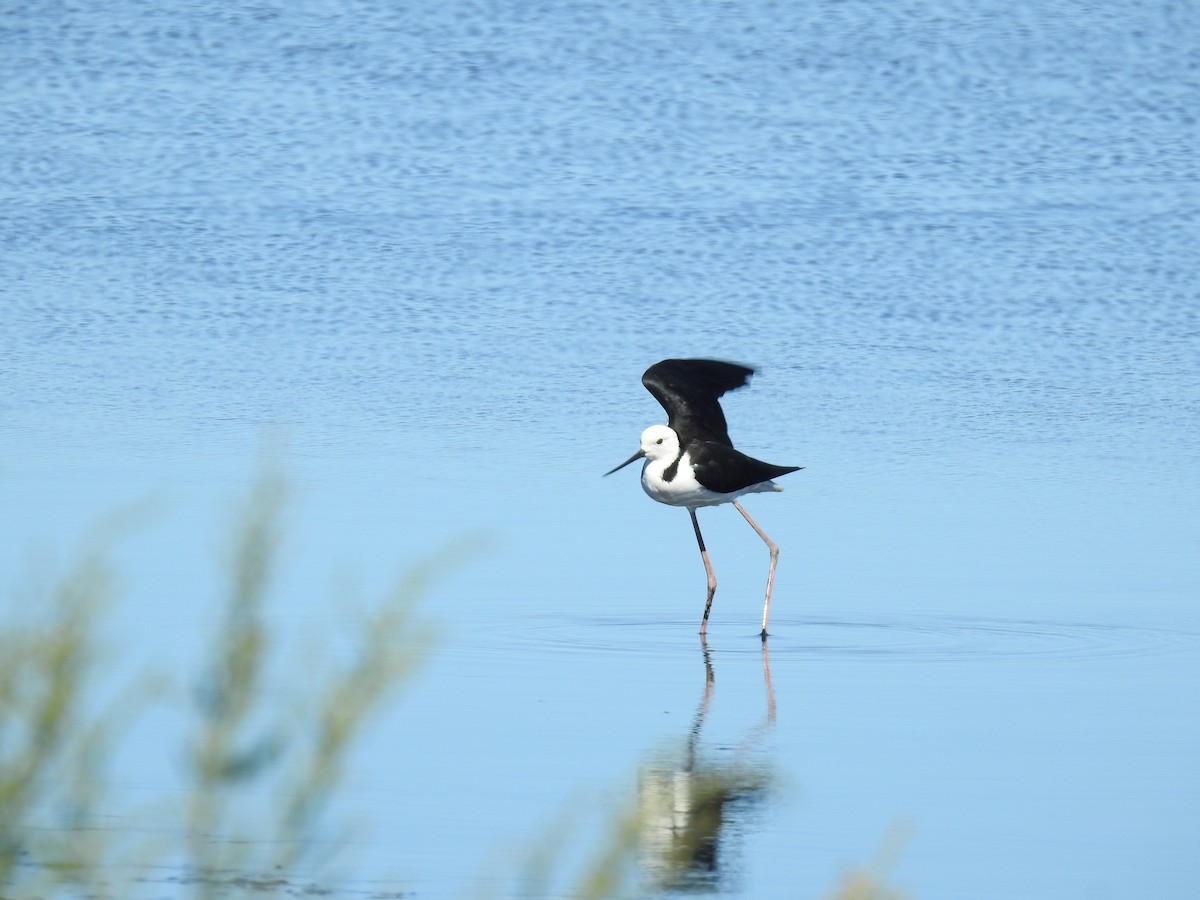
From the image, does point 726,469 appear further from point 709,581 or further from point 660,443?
point 709,581

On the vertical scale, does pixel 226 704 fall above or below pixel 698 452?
above

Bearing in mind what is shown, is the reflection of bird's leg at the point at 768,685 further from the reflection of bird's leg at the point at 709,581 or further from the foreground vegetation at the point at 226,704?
the foreground vegetation at the point at 226,704

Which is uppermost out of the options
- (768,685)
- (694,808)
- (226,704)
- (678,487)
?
(226,704)

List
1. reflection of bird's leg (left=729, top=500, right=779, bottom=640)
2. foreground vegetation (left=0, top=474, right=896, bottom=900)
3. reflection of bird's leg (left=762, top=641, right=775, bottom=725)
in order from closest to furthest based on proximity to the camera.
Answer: foreground vegetation (left=0, top=474, right=896, bottom=900) < reflection of bird's leg (left=762, top=641, right=775, bottom=725) < reflection of bird's leg (left=729, top=500, right=779, bottom=640)

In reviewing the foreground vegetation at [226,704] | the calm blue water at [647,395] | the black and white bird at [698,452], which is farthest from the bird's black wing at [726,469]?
the foreground vegetation at [226,704]

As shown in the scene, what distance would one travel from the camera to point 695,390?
1083cm

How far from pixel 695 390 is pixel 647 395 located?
3894 millimetres

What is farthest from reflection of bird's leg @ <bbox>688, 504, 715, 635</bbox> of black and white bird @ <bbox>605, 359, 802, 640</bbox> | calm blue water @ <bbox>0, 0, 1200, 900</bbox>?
calm blue water @ <bbox>0, 0, 1200, 900</bbox>

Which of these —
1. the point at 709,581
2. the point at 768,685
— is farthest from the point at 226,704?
the point at 709,581

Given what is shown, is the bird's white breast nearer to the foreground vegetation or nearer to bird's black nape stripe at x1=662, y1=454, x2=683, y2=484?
bird's black nape stripe at x1=662, y1=454, x2=683, y2=484

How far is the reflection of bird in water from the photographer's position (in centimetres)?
575

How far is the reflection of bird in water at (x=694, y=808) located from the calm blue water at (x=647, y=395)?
5 centimetres

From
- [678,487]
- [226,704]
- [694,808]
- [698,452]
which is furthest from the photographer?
[698,452]

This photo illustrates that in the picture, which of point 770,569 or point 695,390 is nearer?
point 770,569
